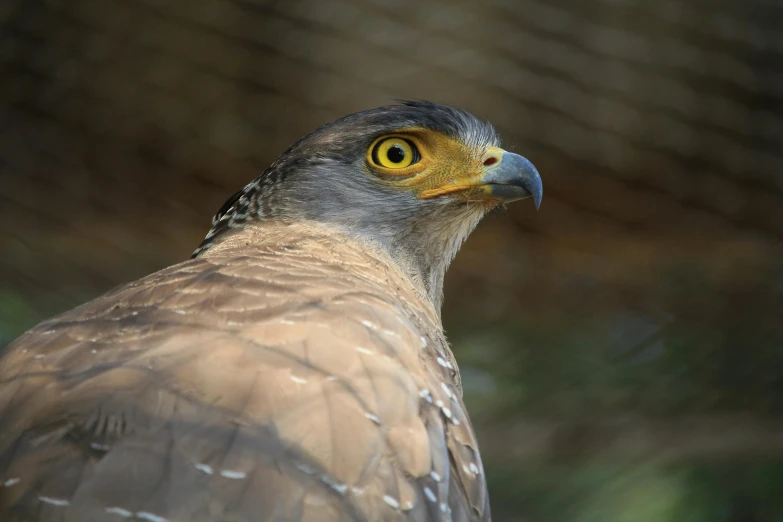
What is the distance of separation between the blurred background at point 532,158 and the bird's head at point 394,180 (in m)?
2.16

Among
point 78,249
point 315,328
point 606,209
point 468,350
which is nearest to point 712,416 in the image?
point 468,350

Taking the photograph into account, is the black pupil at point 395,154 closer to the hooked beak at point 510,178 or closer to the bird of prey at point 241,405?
the hooked beak at point 510,178

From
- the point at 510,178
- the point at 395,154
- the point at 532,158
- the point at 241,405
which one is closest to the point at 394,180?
the point at 395,154

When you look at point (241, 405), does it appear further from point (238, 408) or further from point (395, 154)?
point (395, 154)

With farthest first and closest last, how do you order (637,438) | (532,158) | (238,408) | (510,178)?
(532,158)
(637,438)
(510,178)
(238,408)

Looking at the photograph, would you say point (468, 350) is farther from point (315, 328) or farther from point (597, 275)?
point (315, 328)

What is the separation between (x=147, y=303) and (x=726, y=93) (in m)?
4.87

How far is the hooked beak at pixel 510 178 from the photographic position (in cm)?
346

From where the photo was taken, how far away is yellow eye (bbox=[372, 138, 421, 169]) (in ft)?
11.7

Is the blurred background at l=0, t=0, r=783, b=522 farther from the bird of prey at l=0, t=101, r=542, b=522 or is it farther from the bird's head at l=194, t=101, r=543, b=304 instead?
the bird of prey at l=0, t=101, r=542, b=522

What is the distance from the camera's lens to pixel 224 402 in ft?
7.20

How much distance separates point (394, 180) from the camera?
356cm

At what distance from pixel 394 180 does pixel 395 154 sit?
3.9 inches

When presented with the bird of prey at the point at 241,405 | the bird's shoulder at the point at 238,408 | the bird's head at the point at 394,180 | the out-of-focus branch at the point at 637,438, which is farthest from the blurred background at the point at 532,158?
the bird's shoulder at the point at 238,408
